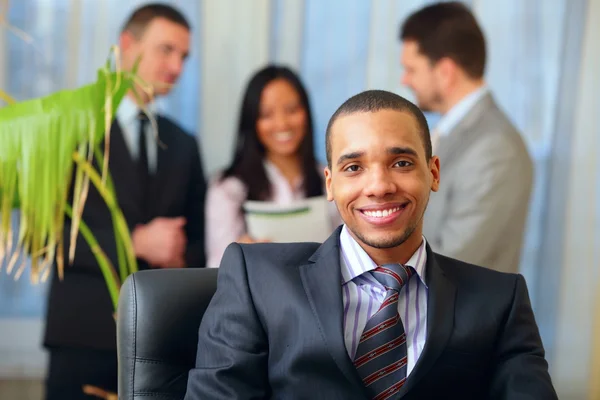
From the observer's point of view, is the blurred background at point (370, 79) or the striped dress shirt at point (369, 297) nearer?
the striped dress shirt at point (369, 297)

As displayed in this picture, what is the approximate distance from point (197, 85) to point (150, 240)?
0.59m

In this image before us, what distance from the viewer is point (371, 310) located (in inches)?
52.7

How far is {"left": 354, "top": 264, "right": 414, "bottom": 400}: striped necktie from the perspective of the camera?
1289mm

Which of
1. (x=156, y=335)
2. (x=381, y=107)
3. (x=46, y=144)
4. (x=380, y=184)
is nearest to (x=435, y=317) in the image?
(x=380, y=184)

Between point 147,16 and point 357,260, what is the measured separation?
1.87 metres

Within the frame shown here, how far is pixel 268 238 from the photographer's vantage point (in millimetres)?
2908

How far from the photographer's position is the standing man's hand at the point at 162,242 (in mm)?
2961

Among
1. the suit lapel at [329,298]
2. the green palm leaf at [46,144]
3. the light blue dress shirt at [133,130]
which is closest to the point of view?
the suit lapel at [329,298]

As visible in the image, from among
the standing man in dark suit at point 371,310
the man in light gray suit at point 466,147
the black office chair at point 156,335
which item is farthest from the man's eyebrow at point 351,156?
the man in light gray suit at point 466,147

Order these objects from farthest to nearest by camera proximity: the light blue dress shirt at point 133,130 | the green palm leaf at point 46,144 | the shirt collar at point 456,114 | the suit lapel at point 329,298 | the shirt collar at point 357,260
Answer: the shirt collar at point 456,114, the light blue dress shirt at point 133,130, the green palm leaf at point 46,144, the shirt collar at point 357,260, the suit lapel at point 329,298

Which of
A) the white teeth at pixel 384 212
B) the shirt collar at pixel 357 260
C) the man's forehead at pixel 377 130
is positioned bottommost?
the shirt collar at pixel 357 260

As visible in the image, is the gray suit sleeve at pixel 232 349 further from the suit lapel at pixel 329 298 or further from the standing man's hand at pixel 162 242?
the standing man's hand at pixel 162 242

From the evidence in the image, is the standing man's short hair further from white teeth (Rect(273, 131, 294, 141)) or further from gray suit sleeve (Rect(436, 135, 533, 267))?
white teeth (Rect(273, 131, 294, 141))

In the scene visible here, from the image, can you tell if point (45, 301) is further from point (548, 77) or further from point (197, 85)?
point (548, 77)
